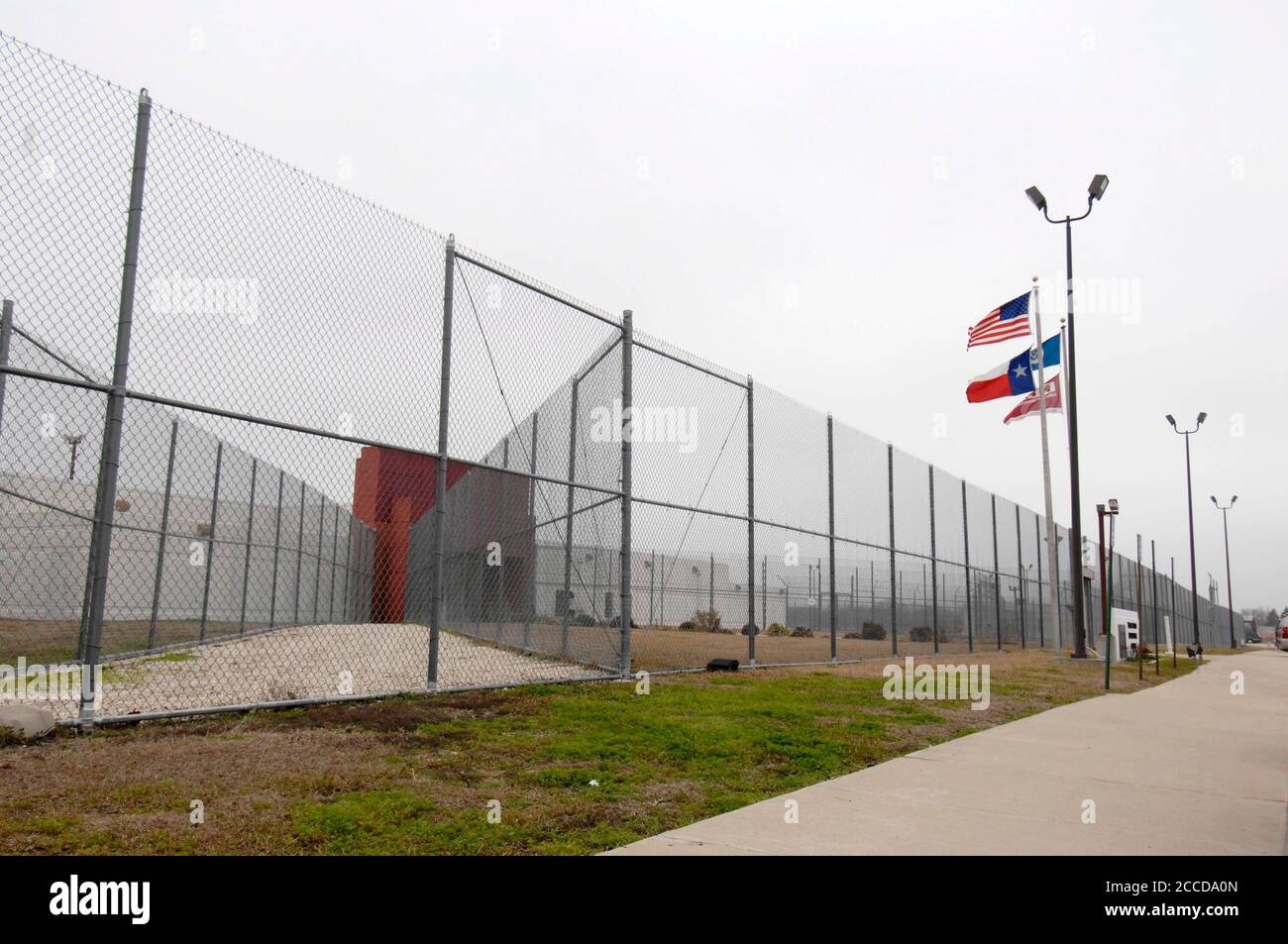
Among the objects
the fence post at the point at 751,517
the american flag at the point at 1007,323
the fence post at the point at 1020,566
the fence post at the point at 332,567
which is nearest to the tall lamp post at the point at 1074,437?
the american flag at the point at 1007,323

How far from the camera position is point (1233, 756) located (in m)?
6.36

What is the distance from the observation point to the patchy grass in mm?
3439

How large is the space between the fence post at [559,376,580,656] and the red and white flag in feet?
44.3

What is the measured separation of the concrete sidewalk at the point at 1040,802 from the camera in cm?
363

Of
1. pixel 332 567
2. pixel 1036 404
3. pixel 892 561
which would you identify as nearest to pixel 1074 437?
pixel 1036 404

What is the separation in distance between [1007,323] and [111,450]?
18.1 m

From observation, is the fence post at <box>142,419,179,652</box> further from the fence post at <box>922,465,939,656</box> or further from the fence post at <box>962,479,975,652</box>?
the fence post at <box>962,479,975,652</box>

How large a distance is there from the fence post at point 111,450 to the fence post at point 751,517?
7379 mm

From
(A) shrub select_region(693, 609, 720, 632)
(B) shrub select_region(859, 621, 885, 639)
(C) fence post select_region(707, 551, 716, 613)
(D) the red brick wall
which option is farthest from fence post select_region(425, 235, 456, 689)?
(B) shrub select_region(859, 621, 885, 639)

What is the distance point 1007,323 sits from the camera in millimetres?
18953
